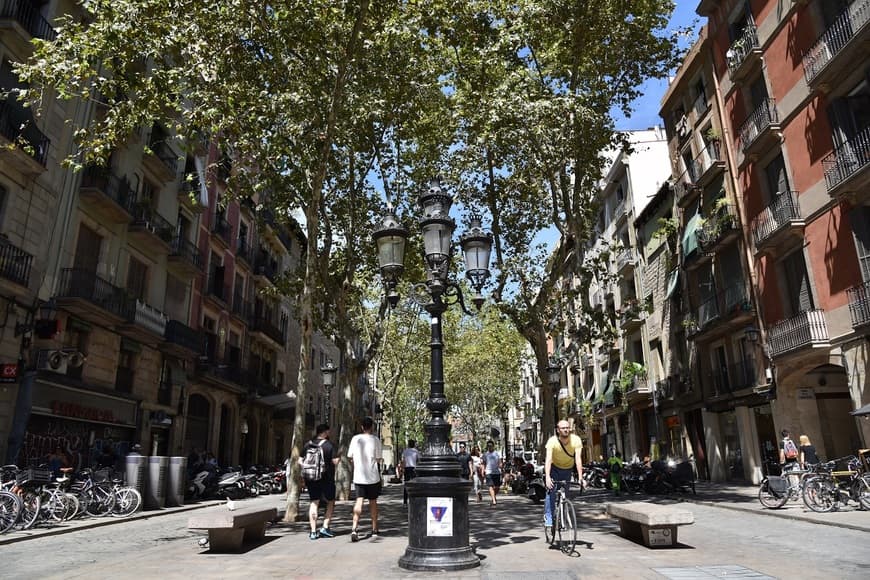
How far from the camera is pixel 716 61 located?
22.3 metres

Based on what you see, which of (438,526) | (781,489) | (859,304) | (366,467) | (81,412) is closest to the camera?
(438,526)

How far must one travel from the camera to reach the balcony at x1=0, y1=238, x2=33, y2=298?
549 inches

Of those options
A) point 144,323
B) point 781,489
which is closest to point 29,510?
point 144,323

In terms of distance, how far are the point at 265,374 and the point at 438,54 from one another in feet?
73.4

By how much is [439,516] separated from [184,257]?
62.8 feet

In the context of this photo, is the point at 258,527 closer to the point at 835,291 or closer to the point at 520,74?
the point at 520,74

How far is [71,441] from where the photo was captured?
16.6 metres

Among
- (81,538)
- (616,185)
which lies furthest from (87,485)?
(616,185)

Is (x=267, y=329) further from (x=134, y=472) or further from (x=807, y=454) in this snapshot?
(x=807, y=454)

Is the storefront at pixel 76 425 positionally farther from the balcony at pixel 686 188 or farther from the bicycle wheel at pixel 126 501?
the balcony at pixel 686 188

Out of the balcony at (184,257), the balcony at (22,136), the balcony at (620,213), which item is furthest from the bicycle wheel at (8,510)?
the balcony at (620,213)

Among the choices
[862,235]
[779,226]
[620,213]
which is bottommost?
[862,235]

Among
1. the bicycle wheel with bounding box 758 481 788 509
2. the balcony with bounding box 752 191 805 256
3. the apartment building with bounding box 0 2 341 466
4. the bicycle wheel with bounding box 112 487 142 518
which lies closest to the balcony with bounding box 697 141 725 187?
the balcony with bounding box 752 191 805 256

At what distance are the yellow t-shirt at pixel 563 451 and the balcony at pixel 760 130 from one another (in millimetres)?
14456
